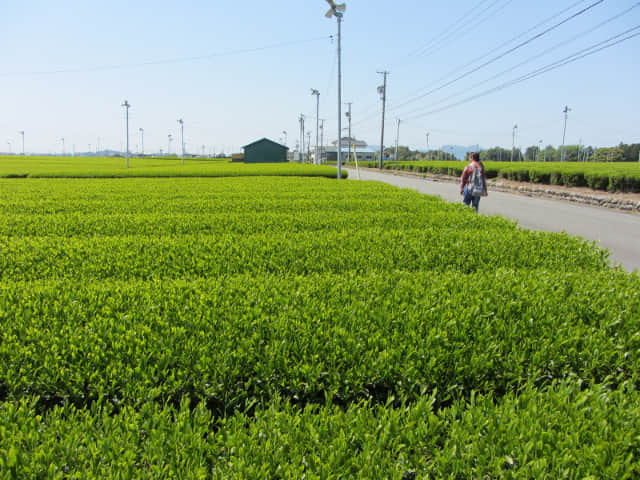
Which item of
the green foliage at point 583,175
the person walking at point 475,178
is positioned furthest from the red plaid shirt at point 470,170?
the green foliage at point 583,175

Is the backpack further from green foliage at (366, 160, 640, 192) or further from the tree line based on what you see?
the tree line

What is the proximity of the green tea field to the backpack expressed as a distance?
6.22 metres

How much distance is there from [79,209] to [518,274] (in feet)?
38.7

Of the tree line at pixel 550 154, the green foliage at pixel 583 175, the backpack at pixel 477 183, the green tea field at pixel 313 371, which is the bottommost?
the green tea field at pixel 313 371

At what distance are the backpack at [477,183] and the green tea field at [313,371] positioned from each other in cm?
622

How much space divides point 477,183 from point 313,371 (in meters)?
10.4

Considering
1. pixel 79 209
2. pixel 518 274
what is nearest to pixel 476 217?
pixel 518 274

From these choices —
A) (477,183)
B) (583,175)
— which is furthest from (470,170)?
(583,175)

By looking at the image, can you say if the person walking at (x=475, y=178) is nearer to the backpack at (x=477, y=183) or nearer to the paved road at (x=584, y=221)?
the backpack at (x=477, y=183)

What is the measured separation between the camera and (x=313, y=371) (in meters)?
2.98

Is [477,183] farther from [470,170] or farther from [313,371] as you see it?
[313,371]

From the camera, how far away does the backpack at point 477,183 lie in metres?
11.8

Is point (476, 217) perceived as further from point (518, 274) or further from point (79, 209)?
point (79, 209)

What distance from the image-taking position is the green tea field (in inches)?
83.5
